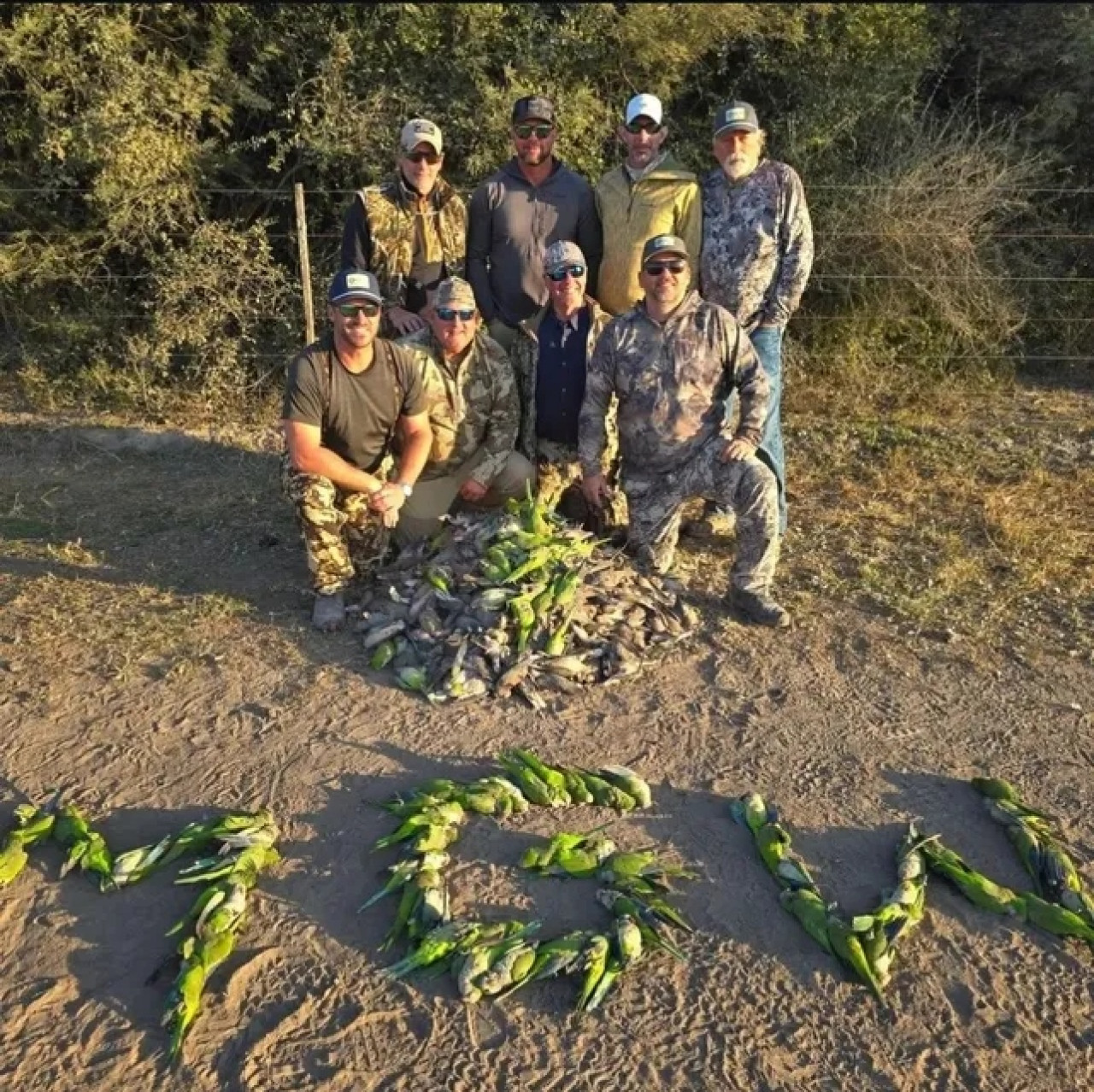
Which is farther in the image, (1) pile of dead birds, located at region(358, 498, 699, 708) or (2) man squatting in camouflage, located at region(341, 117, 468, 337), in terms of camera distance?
(2) man squatting in camouflage, located at region(341, 117, 468, 337)

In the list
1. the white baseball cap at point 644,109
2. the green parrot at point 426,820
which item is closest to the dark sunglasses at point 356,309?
the white baseball cap at point 644,109

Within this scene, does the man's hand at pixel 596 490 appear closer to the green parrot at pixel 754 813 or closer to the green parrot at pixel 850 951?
the green parrot at pixel 754 813

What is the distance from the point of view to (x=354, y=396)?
16.7 feet

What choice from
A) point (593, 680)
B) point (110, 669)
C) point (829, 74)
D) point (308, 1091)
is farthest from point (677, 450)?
point (829, 74)

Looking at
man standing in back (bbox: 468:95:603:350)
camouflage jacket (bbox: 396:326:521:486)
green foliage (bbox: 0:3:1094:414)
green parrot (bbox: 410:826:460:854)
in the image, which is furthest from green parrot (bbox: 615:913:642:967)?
green foliage (bbox: 0:3:1094:414)

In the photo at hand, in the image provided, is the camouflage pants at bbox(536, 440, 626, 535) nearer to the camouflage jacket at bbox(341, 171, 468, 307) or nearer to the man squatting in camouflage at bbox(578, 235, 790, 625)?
the man squatting in camouflage at bbox(578, 235, 790, 625)

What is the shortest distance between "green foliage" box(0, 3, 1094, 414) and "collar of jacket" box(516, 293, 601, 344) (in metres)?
3.50

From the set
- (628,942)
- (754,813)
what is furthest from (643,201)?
(628,942)

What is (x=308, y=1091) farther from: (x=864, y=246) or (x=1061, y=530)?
(x=864, y=246)

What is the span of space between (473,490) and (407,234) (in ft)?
4.80

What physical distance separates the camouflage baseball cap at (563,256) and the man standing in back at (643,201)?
0.37 m

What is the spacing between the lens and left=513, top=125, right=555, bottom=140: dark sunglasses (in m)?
5.39

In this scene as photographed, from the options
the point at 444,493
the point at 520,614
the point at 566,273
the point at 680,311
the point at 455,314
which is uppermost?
the point at 566,273

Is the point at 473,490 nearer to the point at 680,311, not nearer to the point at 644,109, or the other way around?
the point at 680,311
